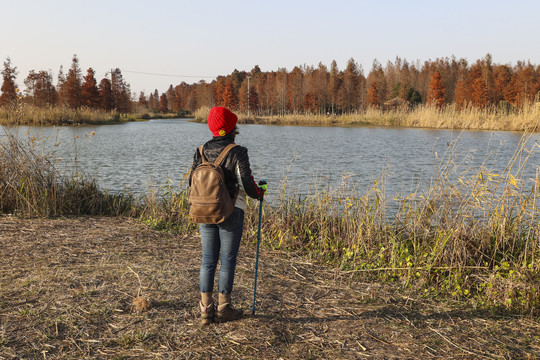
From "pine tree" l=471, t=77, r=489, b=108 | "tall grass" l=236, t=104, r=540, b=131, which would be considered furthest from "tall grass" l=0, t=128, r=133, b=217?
"pine tree" l=471, t=77, r=489, b=108

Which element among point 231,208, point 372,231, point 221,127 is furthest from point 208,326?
point 372,231

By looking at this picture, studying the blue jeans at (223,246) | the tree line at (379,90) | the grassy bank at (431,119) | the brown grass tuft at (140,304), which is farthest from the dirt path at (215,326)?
the tree line at (379,90)

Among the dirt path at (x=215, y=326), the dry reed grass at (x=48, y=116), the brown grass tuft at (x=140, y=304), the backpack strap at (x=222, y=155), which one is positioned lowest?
the dirt path at (x=215, y=326)

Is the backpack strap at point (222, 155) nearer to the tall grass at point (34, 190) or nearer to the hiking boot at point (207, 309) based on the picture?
the hiking boot at point (207, 309)

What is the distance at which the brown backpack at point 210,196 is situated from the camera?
124 inches

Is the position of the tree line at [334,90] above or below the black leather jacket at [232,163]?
above

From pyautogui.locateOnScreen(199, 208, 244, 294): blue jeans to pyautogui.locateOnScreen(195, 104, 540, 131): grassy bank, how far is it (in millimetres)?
14275

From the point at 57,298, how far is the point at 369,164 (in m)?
12.9

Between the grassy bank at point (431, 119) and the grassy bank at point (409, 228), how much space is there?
11197 mm

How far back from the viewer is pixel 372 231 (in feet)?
18.1

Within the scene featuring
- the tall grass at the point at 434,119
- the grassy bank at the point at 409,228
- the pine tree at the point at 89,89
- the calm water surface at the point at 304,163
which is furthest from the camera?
the pine tree at the point at 89,89

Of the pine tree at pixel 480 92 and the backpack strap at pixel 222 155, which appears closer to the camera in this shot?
the backpack strap at pixel 222 155

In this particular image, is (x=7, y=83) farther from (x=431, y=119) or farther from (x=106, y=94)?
(x=431, y=119)

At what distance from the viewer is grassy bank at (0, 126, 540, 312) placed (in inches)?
174
